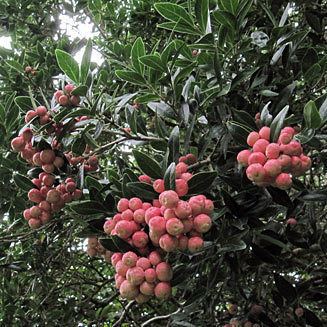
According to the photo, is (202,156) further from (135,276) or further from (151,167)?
(135,276)

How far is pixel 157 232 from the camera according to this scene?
4.46 ft

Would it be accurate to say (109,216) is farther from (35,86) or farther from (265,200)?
(35,86)

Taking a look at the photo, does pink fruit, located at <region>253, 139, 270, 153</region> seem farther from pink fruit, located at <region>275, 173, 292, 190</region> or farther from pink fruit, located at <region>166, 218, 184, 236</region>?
pink fruit, located at <region>166, 218, 184, 236</region>

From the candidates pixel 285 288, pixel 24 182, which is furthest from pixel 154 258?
pixel 285 288

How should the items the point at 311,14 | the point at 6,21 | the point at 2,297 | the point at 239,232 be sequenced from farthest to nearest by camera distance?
1. the point at 6,21
2. the point at 2,297
3. the point at 311,14
4. the point at 239,232

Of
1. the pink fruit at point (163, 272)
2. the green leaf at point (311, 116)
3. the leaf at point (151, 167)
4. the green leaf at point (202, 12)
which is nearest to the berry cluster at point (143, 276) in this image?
the pink fruit at point (163, 272)

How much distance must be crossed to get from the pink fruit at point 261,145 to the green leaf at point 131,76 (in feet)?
2.10

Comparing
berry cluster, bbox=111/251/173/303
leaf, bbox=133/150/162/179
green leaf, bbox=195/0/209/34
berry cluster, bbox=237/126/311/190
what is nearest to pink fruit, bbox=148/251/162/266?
berry cluster, bbox=111/251/173/303

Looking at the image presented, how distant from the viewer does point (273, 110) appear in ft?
6.11

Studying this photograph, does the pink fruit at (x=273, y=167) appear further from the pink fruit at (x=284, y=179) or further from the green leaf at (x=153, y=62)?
the green leaf at (x=153, y=62)

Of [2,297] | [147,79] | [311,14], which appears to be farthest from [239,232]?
[2,297]

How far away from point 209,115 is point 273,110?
29cm

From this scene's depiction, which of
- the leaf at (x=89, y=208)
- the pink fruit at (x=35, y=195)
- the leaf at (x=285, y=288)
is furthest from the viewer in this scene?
the leaf at (x=285, y=288)

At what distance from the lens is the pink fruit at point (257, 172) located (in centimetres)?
135
